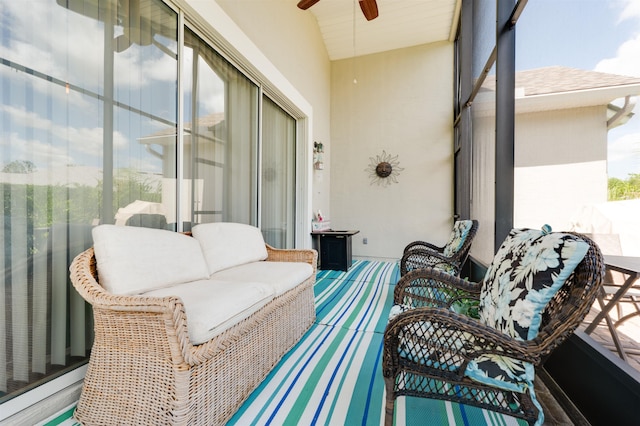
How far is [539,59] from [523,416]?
6.92 ft

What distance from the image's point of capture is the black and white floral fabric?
37.5 inches

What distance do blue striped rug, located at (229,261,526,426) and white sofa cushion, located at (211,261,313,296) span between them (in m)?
0.48

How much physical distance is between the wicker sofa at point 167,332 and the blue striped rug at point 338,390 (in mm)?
132

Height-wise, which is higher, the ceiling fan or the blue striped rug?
the ceiling fan

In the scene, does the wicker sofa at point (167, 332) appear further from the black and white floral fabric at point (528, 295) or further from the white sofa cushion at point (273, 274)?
the black and white floral fabric at point (528, 295)

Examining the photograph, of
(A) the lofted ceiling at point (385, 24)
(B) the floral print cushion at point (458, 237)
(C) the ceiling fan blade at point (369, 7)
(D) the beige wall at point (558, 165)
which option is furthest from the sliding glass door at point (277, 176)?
(D) the beige wall at point (558, 165)

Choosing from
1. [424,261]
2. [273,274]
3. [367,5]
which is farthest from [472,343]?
[367,5]

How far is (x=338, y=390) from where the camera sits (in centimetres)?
146

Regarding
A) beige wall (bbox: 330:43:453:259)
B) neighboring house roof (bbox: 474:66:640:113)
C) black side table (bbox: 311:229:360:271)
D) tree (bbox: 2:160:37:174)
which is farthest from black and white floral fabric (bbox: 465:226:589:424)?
beige wall (bbox: 330:43:453:259)

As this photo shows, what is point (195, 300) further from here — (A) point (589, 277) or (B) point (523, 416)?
(A) point (589, 277)

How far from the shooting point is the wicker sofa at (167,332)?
1.04 meters

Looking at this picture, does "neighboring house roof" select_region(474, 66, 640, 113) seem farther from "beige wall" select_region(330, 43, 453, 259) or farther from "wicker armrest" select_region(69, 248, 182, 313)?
"beige wall" select_region(330, 43, 453, 259)

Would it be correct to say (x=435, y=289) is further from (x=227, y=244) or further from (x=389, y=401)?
(x=227, y=244)

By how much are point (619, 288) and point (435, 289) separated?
0.79m
